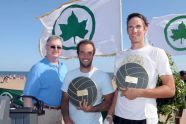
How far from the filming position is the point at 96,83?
4.08 meters

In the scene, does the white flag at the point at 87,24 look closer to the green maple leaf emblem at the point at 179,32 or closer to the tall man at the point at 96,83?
the tall man at the point at 96,83

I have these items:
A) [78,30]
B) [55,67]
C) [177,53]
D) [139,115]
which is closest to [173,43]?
Result: [177,53]

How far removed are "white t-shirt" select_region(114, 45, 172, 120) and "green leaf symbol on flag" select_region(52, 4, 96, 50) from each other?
311 cm

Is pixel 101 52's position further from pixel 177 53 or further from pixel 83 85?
pixel 177 53

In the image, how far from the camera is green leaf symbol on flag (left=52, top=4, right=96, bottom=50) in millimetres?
6941

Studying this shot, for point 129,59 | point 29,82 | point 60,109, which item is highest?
point 129,59

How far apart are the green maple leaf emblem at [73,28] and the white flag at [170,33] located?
470 cm

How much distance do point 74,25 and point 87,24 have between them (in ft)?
1.03

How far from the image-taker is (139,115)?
3738mm

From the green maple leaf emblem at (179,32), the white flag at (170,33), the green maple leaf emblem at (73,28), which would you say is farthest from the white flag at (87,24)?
the green maple leaf emblem at (179,32)

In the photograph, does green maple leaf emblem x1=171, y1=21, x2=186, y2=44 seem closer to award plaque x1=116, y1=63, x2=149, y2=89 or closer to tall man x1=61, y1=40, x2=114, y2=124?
tall man x1=61, y1=40, x2=114, y2=124

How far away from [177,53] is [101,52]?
16.2 feet

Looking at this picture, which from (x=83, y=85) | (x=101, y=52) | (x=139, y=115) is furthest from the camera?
(x=101, y=52)

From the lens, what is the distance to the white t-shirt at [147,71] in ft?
12.2
